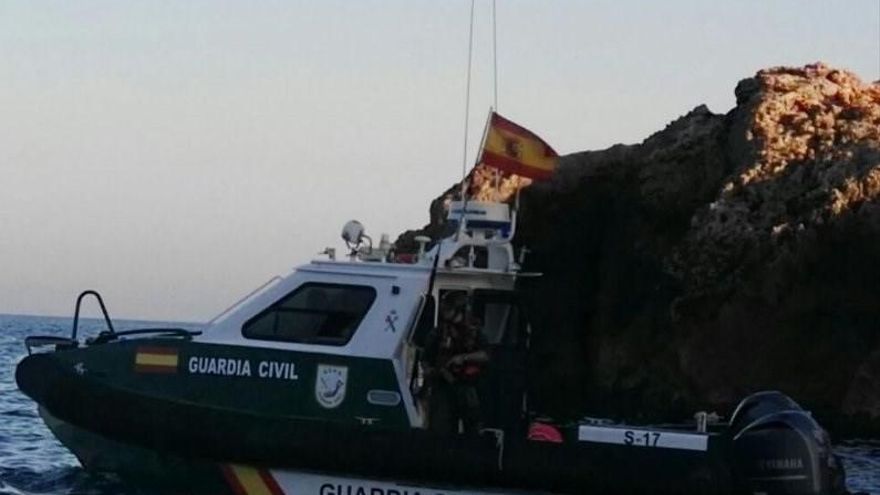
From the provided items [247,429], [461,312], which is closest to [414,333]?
[461,312]

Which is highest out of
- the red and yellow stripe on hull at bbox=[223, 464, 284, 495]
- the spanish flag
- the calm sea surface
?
the spanish flag

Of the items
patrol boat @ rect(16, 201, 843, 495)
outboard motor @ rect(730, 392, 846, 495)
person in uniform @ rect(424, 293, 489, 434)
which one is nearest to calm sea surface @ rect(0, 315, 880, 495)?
patrol boat @ rect(16, 201, 843, 495)

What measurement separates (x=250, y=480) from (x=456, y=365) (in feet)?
5.18

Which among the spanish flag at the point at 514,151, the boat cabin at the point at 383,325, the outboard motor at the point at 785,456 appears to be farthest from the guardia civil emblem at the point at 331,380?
the outboard motor at the point at 785,456

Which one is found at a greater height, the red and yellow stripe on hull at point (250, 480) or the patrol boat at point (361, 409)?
the patrol boat at point (361, 409)

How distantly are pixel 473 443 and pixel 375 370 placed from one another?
986 millimetres

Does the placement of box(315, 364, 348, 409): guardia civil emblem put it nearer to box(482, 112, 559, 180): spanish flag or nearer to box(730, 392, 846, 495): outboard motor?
box(482, 112, 559, 180): spanish flag

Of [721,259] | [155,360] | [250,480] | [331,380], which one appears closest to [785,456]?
[331,380]

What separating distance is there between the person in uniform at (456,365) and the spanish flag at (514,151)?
46.3 inches

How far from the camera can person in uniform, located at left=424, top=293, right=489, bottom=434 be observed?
12000mm

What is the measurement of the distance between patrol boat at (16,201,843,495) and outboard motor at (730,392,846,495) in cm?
1

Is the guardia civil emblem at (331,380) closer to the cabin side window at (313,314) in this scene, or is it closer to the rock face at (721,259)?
the cabin side window at (313,314)

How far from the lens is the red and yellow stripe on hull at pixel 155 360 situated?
12.3m

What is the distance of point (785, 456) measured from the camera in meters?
11.1
